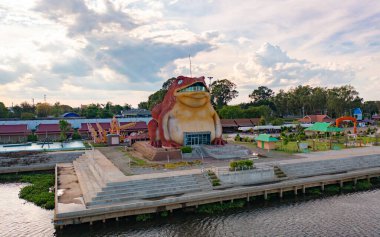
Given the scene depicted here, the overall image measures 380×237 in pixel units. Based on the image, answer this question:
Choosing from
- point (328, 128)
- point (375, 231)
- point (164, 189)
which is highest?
point (328, 128)

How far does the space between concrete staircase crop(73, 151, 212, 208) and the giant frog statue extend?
7.67 meters

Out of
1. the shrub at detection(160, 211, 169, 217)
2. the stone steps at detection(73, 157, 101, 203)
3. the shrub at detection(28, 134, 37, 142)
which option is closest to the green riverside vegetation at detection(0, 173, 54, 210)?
the stone steps at detection(73, 157, 101, 203)

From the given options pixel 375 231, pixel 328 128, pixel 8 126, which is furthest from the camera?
pixel 8 126

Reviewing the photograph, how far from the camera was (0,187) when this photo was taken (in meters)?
27.1

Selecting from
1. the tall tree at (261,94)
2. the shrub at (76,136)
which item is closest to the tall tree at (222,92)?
the tall tree at (261,94)

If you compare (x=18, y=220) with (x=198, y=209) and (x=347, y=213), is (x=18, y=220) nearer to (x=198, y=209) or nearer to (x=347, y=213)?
(x=198, y=209)

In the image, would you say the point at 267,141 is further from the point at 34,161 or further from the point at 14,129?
the point at 14,129

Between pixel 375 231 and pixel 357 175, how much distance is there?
9.60 meters

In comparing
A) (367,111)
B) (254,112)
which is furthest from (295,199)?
(367,111)

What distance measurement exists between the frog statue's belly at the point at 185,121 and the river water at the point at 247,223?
40.0 feet

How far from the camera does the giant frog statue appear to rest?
96.8 ft

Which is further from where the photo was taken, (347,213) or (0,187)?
(0,187)

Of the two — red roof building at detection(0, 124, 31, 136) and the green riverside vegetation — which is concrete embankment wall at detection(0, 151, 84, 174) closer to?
the green riverside vegetation

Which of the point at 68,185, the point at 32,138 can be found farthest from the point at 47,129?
the point at 68,185
